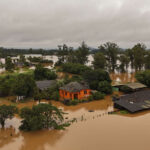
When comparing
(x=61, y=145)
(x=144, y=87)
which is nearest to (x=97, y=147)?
(x=61, y=145)

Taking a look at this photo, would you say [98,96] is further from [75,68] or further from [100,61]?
[75,68]

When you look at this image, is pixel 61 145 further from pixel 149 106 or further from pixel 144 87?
pixel 144 87

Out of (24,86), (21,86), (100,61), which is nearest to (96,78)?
(24,86)

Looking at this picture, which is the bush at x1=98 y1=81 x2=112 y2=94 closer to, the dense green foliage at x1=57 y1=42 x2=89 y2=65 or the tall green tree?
the tall green tree

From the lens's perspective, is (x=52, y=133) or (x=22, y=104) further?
(x=22, y=104)

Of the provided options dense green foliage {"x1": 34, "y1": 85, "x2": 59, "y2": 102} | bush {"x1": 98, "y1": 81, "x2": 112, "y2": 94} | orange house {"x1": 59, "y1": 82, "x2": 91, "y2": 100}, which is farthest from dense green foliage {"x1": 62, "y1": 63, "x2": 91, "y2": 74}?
dense green foliage {"x1": 34, "y1": 85, "x2": 59, "y2": 102}
